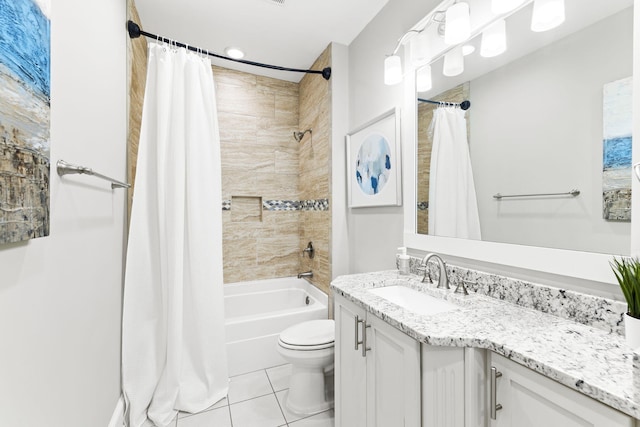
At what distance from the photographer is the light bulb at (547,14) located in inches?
36.7

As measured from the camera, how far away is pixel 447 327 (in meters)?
0.84

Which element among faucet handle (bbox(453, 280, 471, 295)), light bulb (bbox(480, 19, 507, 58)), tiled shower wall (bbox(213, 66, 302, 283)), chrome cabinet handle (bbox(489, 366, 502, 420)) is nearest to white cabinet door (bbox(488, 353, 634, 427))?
chrome cabinet handle (bbox(489, 366, 502, 420))

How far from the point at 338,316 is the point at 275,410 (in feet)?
2.83

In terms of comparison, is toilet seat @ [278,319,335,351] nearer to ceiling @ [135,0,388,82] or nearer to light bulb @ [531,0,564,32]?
light bulb @ [531,0,564,32]

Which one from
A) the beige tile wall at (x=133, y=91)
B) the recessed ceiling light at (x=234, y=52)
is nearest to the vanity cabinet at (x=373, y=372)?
the beige tile wall at (x=133, y=91)

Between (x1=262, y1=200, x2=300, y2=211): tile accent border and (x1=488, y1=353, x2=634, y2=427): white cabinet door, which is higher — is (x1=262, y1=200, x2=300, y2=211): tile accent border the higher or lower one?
the higher one

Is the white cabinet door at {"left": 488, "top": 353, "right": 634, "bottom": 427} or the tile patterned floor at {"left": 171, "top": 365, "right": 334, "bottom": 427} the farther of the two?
the tile patterned floor at {"left": 171, "top": 365, "right": 334, "bottom": 427}

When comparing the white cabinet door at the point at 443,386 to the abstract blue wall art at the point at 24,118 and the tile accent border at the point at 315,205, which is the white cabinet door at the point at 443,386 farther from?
the tile accent border at the point at 315,205

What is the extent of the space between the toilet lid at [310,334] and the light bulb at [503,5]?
1.84 metres

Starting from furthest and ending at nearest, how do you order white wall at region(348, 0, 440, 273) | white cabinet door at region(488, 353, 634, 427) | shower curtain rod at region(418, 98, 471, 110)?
white wall at region(348, 0, 440, 273) < shower curtain rod at region(418, 98, 471, 110) < white cabinet door at region(488, 353, 634, 427)

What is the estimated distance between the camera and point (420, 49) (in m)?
1.46

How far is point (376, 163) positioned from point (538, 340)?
1384 millimetres

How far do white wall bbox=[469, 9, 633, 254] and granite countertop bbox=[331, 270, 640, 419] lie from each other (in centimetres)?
27

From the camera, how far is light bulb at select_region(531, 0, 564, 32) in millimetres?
933
